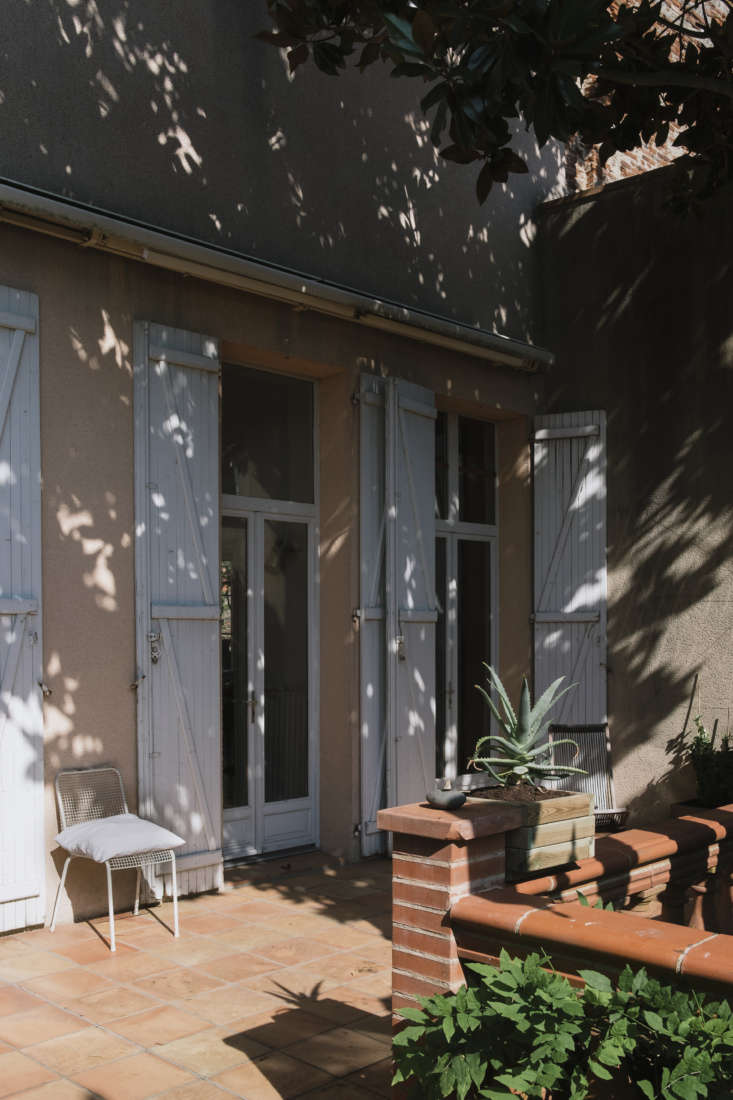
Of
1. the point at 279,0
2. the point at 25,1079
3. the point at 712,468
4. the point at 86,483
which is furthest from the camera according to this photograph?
the point at 712,468

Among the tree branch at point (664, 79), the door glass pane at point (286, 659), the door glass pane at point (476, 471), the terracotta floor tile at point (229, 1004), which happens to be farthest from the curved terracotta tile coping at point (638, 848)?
the door glass pane at point (476, 471)

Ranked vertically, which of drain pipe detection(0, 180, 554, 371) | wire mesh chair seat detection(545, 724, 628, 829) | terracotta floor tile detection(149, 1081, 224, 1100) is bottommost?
terracotta floor tile detection(149, 1081, 224, 1100)

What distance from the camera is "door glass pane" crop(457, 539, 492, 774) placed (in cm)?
802

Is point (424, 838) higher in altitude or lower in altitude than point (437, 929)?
higher

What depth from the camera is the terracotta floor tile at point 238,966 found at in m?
4.48

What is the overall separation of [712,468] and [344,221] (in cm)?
308

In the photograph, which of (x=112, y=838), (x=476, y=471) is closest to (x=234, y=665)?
(x=112, y=838)

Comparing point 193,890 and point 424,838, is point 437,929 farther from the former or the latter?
point 193,890

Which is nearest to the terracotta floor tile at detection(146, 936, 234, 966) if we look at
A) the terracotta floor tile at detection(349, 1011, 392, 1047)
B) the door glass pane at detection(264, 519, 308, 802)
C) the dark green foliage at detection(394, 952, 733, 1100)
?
the terracotta floor tile at detection(349, 1011, 392, 1047)

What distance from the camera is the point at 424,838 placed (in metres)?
2.96

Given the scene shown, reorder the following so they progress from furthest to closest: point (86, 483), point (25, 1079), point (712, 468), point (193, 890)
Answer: point (712, 468), point (193, 890), point (86, 483), point (25, 1079)

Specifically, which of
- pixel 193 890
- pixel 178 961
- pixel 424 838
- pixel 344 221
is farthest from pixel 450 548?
pixel 424 838

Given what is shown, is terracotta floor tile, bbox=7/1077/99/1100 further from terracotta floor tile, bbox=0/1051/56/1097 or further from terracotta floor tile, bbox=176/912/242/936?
terracotta floor tile, bbox=176/912/242/936

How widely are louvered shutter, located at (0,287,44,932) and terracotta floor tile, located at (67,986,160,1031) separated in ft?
3.04
